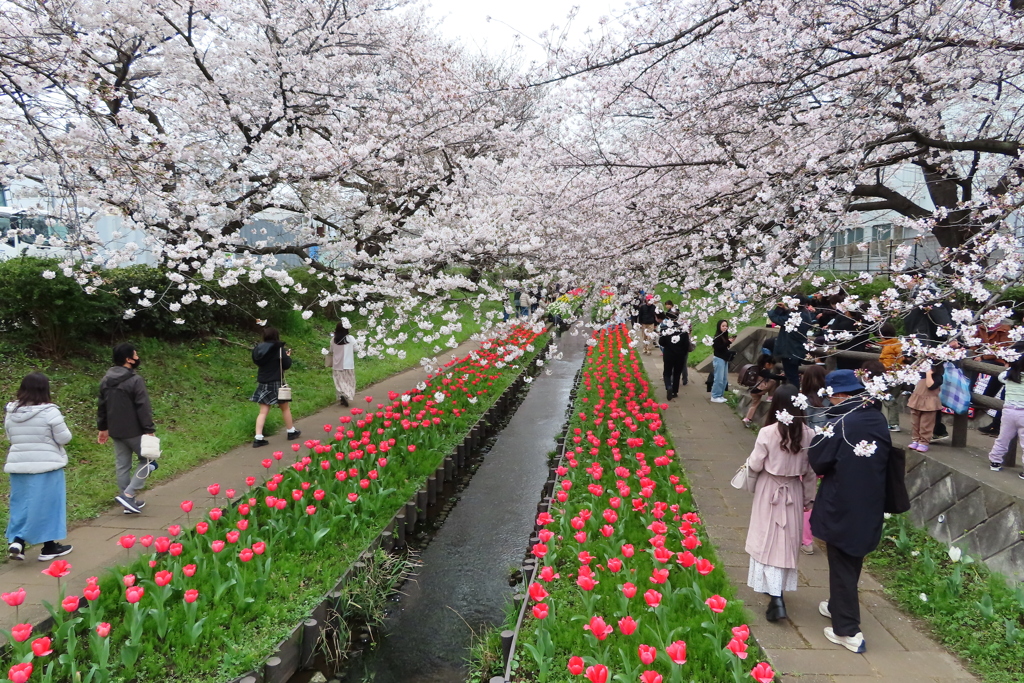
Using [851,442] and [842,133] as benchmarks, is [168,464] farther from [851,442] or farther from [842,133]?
[842,133]

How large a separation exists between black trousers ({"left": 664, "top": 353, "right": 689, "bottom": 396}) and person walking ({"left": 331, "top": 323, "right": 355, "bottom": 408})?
5.58 meters

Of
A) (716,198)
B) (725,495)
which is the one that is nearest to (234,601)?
(725,495)

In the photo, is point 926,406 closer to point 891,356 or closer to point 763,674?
point 891,356

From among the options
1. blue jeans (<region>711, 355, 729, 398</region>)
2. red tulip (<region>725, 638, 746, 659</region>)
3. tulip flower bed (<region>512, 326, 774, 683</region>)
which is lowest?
tulip flower bed (<region>512, 326, 774, 683</region>)

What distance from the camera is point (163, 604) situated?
366 cm

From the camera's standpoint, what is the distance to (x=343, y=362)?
9.69m

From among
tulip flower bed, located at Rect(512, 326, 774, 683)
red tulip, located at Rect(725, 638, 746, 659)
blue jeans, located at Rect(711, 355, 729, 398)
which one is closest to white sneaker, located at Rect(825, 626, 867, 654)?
tulip flower bed, located at Rect(512, 326, 774, 683)

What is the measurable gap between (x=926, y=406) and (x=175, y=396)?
31.9 ft

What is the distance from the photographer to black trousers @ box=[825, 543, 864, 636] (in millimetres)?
3598

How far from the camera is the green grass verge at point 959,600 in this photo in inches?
134

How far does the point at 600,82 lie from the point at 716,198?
2.67 m

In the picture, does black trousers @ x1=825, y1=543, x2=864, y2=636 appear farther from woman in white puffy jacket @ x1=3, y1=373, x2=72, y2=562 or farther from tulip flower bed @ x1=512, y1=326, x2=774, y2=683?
woman in white puffy jacket @ x1=3, y1=373, x2=72, y2=562

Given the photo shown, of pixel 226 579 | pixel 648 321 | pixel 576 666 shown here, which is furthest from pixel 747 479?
pixel 648 321

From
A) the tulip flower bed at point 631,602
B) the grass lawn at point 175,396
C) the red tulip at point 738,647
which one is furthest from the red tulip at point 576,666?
the grass lawn at point 175,396
